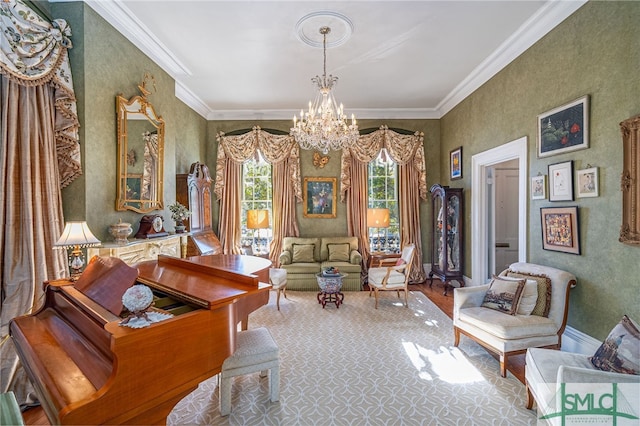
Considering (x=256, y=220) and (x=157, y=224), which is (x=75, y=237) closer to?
(x=157, y=224)

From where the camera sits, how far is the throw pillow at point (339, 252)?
616 centimetres

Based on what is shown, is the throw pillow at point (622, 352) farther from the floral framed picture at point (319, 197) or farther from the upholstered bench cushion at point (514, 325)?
the floral framed picture at point (319, 197)

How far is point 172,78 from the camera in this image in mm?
4578

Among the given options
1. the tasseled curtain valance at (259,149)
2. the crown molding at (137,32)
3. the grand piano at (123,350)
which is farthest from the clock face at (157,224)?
the tasseled curtain valance at (259,149)

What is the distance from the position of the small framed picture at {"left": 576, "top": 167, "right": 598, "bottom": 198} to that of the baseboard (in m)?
1.45

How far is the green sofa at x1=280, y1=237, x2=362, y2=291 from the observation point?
19.1 ft

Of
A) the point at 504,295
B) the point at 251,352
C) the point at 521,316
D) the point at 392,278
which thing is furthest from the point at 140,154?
the point at 521,316

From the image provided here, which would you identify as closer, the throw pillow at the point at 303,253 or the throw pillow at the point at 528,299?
→ the throw pillow at the point at 528,299

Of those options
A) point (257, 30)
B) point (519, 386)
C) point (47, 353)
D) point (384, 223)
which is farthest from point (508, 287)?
point (257, 30)

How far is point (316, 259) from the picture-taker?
252 inches

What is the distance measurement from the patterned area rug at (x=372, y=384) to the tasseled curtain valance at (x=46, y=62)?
255cm

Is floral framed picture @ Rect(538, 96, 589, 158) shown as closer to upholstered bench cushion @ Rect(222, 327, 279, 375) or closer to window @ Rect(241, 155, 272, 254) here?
upholstered bench cushion @ Rect(222, 327, 279, 375)

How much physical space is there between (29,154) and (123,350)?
2.29 metres

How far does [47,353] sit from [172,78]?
425cm
